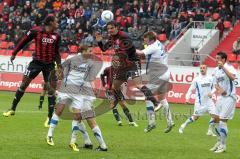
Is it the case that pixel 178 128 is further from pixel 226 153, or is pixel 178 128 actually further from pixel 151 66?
pixel 226 153

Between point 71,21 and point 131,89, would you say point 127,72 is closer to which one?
point 131,89

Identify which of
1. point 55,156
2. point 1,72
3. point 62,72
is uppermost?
point 62,72

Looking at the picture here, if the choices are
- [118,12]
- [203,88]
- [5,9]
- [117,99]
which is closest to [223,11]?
[118,12]

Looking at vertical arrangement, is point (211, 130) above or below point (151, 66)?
below

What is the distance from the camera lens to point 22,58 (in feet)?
107

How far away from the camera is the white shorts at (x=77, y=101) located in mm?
13820

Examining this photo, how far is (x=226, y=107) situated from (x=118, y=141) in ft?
9.30

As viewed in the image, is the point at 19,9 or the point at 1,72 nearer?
the point at 1,72

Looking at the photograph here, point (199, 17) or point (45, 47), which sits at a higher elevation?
point (45, 47)

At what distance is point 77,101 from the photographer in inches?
544

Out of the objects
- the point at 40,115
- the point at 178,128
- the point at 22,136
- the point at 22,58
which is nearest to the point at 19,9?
the point at 22,58

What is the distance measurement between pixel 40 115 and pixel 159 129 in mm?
4797

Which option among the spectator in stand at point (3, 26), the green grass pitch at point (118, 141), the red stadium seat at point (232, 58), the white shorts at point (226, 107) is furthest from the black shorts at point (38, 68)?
the spectator in stand at point (3, 26)

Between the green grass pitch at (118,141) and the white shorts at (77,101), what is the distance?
36.2 inches
